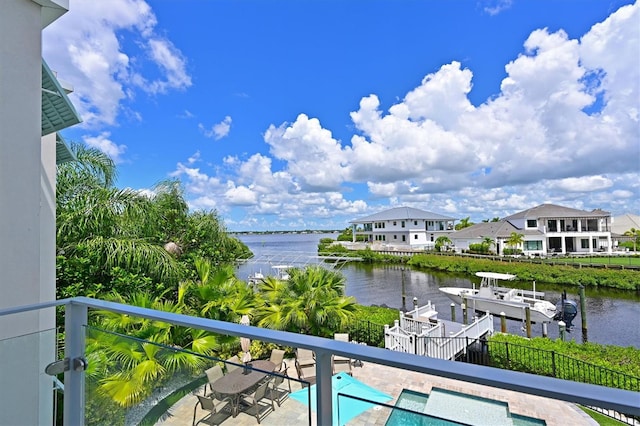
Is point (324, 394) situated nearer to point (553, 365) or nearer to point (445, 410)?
point (445, 410)

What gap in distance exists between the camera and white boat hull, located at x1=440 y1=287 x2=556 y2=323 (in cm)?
1437

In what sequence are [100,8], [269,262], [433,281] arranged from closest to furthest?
[100,8] → [269,262] → [433,281]

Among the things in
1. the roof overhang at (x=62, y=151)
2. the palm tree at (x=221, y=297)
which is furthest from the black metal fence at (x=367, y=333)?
the roof overhang at (x=62, y=151)

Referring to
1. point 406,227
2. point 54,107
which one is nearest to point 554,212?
point 406,227

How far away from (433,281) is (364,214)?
28626 millimetres

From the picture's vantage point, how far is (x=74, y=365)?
1.85 m

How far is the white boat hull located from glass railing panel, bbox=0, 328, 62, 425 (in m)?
15.5

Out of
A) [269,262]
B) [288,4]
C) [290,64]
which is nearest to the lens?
[288,4]

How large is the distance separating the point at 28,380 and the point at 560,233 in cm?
3907

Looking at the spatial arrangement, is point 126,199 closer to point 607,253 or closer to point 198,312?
point 198,312

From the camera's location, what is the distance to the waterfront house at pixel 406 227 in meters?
42.7

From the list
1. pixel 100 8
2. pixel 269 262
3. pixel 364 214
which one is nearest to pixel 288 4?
pixel 100 8

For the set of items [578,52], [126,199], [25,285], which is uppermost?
[578,52]

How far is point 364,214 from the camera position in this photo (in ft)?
175
